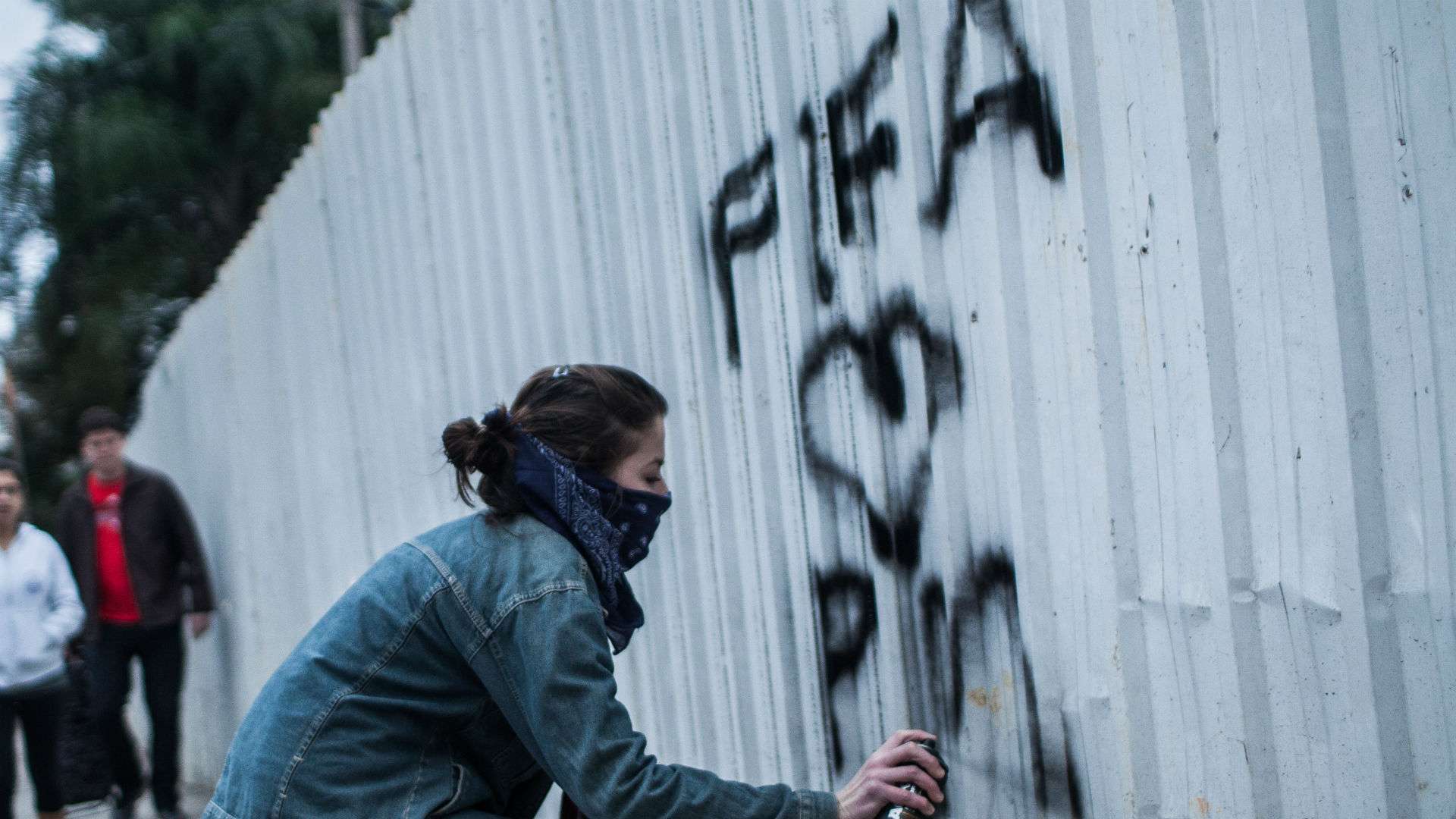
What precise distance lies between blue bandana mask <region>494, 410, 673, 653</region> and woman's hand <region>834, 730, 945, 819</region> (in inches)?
18.5

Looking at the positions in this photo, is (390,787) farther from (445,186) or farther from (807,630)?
(445,186)

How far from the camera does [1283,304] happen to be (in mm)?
2111

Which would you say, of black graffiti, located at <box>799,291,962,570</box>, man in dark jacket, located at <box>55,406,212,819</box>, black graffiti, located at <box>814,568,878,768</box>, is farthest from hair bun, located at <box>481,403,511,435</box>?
man in dark jacket, located at <box>55,406,212,819</box>

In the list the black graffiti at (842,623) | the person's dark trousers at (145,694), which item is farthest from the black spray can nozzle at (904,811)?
the person's dark trousers at (145,694)

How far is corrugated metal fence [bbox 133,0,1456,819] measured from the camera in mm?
2037

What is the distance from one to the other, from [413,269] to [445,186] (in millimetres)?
383

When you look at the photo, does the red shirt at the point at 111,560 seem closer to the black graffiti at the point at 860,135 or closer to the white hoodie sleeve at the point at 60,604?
the white hoodie sleeve at the point at 60,604

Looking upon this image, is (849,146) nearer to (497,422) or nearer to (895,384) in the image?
(895,384)

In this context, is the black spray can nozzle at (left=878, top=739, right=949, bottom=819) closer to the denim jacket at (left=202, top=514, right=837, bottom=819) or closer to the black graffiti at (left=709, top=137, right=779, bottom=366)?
the denim jacket at (left=202, top=514, right=837, bottom=819)

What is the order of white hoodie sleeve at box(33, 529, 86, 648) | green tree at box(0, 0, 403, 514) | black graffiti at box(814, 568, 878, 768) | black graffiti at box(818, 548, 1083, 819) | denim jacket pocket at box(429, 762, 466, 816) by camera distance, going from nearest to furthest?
denim jacket pocket at box(429, 762, 466, 816)
black graffiti at box(818, 548, 1083, 819)
black graffiti at box(814, 568, 878, 768)
white hoodie sleeve at box(33, 529, 86, 648)
green tree at box(0, 0, 403, 514)

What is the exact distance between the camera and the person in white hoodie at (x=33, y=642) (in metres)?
5.29

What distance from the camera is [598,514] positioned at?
7.23ft

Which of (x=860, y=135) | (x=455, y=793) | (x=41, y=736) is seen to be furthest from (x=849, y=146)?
(x=41, y=736)

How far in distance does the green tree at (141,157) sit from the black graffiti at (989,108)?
12.4m
